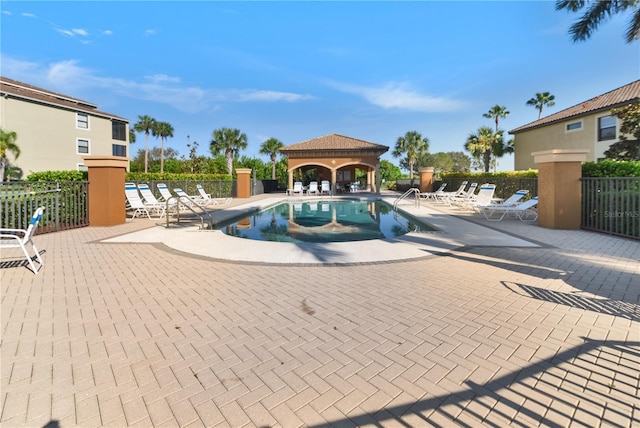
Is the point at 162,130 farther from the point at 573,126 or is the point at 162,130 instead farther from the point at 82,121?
the point at 573,126

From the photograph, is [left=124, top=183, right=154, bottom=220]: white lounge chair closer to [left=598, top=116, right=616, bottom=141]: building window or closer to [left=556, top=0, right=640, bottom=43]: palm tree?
[left=556, top=0, right=640, bottom=43]: palm tree

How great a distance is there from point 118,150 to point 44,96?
331 inches

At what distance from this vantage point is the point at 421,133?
44406mm

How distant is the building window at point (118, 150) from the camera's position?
35.8m

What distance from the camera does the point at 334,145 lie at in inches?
1192

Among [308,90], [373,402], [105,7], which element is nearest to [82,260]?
[373,402]

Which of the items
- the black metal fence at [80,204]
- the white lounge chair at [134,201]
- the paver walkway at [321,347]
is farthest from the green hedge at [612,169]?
the white lounge chair at [134,201]

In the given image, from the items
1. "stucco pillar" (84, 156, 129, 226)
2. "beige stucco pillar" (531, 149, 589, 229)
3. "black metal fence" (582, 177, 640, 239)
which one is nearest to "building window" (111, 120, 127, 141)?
"stucco pillar" (84, 156, 129, 226)

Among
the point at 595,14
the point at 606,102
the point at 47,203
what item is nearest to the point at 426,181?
the point at 606,102

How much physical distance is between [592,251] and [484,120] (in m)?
38.9

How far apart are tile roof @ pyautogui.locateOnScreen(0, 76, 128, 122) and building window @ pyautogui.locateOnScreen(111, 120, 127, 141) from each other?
113cm

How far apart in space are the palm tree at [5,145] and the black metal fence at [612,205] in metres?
32.6

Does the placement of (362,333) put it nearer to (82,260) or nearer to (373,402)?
(373,402)

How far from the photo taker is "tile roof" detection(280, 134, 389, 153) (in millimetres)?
28858
